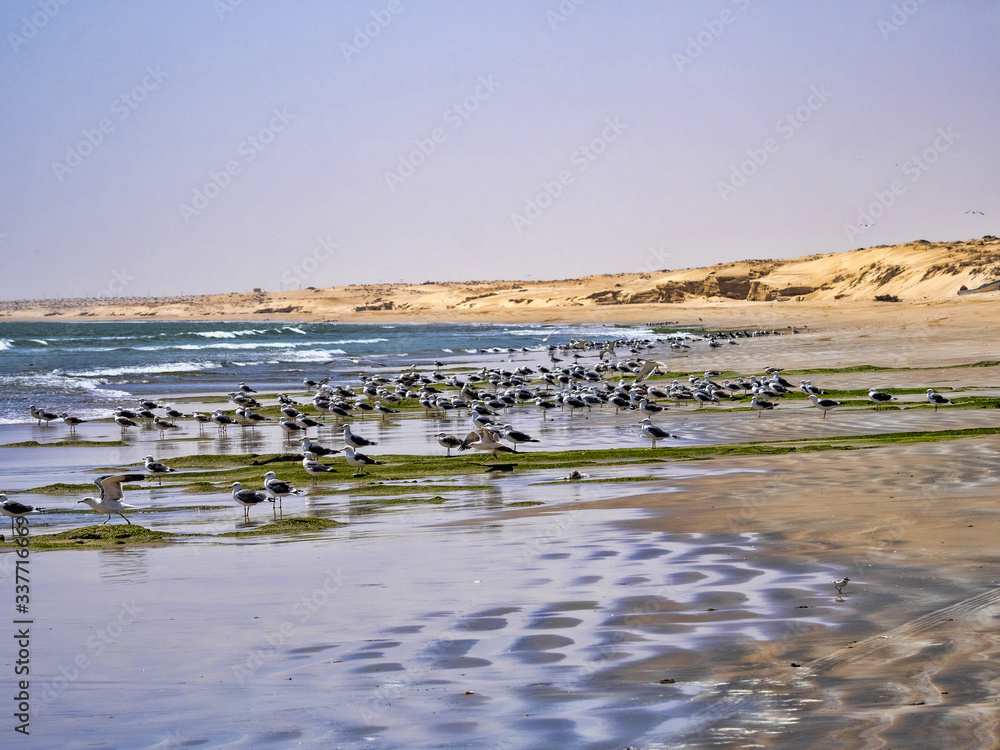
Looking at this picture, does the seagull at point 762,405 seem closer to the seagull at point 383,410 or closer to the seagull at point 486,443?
the seagull at point 486,443

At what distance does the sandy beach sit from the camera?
4.98 metres

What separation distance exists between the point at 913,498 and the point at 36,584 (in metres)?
8.35

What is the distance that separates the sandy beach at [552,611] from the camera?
4980 mm

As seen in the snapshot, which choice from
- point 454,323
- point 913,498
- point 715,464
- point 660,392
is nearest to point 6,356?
point 660,392

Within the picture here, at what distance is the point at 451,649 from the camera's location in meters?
6.18

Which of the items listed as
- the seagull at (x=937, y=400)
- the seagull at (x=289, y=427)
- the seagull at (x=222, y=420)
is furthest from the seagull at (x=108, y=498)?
the seagull at (x=937, y=400)

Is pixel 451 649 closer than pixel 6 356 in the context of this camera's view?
Yes

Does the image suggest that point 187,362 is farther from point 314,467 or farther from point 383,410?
point 314,467

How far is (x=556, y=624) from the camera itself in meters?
6.59

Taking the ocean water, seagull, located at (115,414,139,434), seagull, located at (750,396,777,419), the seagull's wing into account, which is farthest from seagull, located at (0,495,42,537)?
the ocean water

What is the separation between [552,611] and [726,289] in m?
115

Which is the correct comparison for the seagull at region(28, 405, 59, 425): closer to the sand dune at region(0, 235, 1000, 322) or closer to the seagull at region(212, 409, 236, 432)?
the seagull at region(212, 409, 236, 432)

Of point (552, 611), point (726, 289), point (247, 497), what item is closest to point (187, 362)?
point (247, 497)

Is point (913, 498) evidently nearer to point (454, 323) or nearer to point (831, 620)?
point (831, 620)
